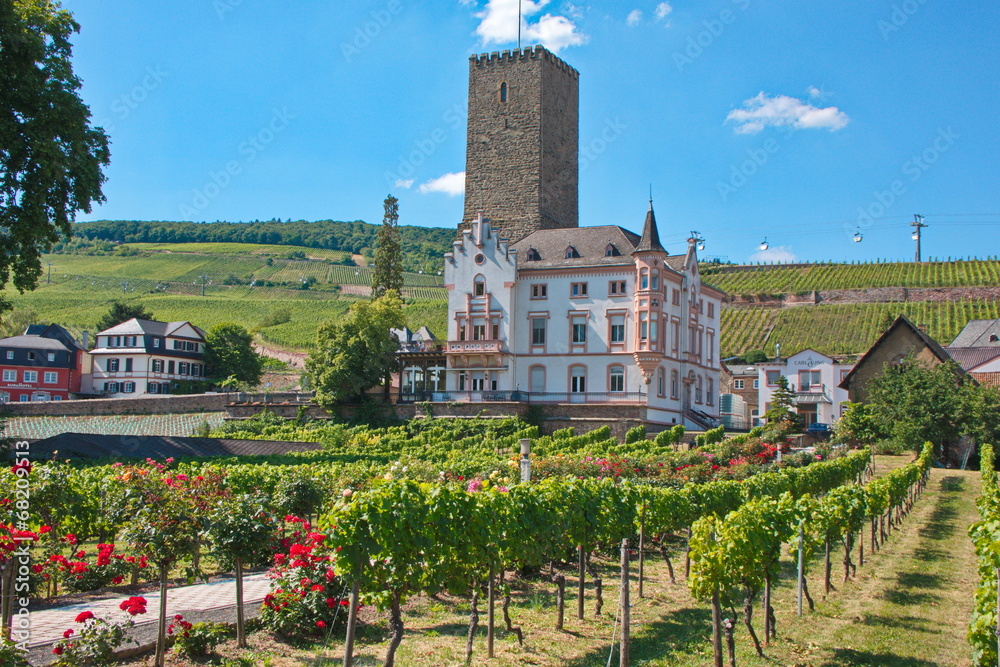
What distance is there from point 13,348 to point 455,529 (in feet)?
253

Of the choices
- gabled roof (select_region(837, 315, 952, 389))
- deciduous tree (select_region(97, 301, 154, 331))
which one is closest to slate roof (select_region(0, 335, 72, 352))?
deciduous tree (select_region(97, 301, 154, 331))

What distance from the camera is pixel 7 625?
11.2 metres

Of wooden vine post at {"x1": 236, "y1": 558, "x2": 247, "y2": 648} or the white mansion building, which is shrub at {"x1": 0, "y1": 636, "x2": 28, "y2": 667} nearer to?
wooden vine post at {"x1": 236, "y1": 558, "x2": 247, "y2": 648}

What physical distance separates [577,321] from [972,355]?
34040mm

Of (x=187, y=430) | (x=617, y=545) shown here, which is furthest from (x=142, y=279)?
(x=617, y=545)

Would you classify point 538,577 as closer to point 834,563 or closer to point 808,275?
point 834,563

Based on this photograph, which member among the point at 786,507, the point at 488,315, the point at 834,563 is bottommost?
the point at 834,563

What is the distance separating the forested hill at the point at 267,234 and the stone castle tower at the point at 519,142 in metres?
107

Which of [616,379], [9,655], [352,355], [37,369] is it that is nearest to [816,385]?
[616,379]

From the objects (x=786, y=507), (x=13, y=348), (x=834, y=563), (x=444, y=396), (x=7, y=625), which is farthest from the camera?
(x=13, y=348)

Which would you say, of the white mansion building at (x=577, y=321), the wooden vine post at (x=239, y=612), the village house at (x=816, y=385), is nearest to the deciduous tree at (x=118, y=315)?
the white mansion building at (x=577, y=321)

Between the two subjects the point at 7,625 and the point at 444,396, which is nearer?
the point at 7,625

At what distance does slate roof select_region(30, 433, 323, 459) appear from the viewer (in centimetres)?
3572

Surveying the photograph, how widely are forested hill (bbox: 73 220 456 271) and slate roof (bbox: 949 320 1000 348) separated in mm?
109414
